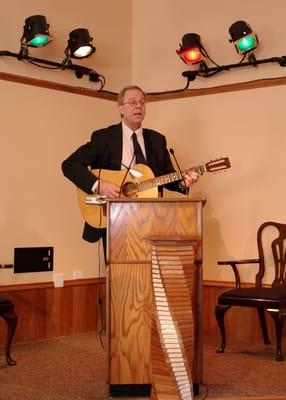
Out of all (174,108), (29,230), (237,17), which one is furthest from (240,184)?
(29,230)

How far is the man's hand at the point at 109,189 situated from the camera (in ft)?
10.2

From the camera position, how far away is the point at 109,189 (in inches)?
123

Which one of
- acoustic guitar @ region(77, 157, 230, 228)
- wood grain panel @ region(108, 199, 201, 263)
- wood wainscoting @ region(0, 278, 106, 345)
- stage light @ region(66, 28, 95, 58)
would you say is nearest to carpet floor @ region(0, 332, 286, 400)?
wood wainscoting @ region(0, 278, 106, 345)

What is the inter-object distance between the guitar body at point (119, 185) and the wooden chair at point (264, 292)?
3.54 feet

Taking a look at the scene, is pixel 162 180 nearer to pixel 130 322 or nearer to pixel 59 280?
pixel 130 322

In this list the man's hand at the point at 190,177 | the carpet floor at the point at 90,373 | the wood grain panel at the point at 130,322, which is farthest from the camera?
the man's hand at the point at 190,177

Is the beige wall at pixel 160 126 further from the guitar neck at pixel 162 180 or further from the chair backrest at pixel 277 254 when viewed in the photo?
the guitar neck at pixel 162 180

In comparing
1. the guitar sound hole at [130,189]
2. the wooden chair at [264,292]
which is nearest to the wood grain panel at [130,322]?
the guitar sound hole at [130,189]

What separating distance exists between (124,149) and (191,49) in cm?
161

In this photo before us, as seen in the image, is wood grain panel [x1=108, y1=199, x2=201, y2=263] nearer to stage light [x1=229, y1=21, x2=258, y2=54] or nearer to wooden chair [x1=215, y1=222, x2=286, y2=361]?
wooden chair [x1=215, y1=222, x2=286, y2=361]

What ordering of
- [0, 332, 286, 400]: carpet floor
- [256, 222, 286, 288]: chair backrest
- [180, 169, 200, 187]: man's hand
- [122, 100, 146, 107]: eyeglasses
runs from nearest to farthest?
1. [0, 332, 286, 400]: carpet floor
2. [180, 169, 200, 187]: man's hand
3. [122, 100, 146, 107]: eyeglasses
4. [256, 222, 286, 288]: chair backrest

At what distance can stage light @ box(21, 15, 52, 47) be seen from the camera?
4.34 m

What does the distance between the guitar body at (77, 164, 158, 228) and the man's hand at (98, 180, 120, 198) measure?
0.39 ft

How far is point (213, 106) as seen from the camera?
15.9 ft
